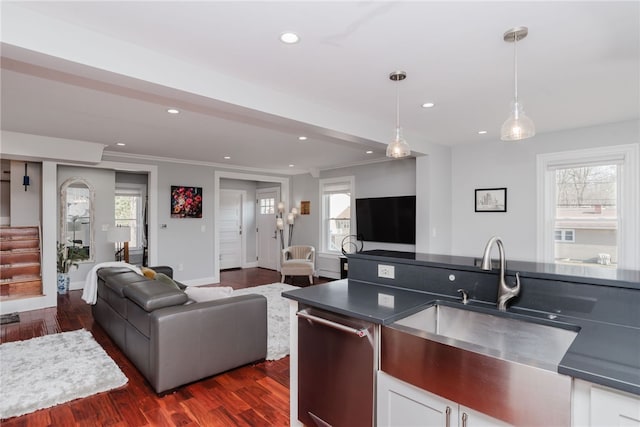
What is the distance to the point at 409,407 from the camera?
145 cm

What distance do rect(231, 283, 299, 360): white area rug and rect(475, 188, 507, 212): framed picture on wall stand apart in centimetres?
303

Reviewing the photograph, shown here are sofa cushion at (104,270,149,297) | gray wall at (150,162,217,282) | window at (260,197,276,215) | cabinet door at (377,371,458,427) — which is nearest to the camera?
cabinet door at (377,371,458,427)

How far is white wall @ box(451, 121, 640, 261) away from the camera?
3844 millimetres

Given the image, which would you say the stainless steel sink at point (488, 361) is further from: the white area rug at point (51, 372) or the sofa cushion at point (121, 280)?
the sofa cushion at point (121, 280)

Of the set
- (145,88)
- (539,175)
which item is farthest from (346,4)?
(539,175)

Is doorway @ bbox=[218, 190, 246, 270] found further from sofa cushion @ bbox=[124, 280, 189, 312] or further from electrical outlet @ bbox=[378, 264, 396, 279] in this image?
electrical outlet @ bbox=[378, 264, 396, 279]

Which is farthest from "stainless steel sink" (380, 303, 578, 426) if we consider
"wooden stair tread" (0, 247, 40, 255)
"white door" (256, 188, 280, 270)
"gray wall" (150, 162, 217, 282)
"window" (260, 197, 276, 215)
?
"window" (260, 197, 276, 215)

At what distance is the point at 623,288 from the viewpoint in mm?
1449

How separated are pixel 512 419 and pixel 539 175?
150 inches

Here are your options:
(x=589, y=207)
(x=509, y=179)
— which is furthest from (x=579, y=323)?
(x=509, y=179)

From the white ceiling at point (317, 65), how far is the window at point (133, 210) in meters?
3.11

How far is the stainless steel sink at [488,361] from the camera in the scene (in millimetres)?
1100

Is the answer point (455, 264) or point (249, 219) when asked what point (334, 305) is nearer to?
point (455, 264)

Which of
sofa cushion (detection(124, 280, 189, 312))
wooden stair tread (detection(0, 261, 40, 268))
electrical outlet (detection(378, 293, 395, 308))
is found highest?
electrical outlet (detection(378, 293, 395, 308))
